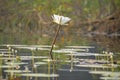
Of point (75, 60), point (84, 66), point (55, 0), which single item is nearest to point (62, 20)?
point (75, 60)

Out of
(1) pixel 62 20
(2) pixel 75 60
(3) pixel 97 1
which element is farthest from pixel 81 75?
(3) pixel 97 1

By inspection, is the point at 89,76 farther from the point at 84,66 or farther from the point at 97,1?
the point at 97,1

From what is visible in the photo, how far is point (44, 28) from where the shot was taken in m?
23.2

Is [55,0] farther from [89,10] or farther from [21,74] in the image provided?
[21,74]

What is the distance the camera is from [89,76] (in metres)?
5.90

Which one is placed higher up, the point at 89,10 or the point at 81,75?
the point at 89,10

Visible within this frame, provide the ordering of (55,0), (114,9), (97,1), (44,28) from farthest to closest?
(55,0)
(97,1)
(44,28)
(114,9)

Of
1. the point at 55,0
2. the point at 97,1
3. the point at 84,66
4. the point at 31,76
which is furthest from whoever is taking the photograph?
the point at 55,0

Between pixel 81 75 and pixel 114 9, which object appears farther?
pixel 114 9

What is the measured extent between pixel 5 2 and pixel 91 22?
364 inches

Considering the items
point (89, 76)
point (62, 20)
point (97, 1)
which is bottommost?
point (89, 76)

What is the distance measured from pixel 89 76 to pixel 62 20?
2078 millimetres

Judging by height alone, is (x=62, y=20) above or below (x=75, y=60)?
above

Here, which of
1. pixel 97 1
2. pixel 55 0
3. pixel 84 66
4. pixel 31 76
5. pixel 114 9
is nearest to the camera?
pixel 31 76
